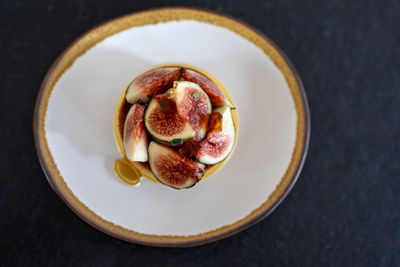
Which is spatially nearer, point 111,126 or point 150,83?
point 150,83

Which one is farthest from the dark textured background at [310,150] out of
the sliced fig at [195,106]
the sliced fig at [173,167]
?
the sliced fig at [195,106]

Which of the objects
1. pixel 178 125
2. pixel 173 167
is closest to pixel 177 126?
pixel 178 125

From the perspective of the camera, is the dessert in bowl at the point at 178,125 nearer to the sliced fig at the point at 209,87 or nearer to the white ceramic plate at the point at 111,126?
the sliced fig at the point at 209,87

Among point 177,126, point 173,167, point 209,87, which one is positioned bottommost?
point 173,167

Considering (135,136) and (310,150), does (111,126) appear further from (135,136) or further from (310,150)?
(310,150)

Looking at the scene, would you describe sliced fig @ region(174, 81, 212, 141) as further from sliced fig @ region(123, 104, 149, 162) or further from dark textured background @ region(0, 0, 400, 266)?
dark textured background @ region(0, 0, 400, 266)

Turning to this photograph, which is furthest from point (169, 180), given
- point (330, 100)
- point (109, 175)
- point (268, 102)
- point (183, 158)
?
point (330, 100)

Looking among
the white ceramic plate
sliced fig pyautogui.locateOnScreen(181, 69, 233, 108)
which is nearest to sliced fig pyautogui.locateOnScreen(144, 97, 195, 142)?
sliced fig pyautogui.locateOnScreen(181, 69, 233, 108)
